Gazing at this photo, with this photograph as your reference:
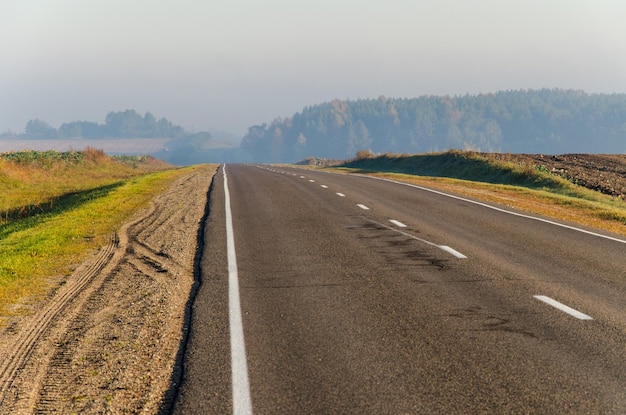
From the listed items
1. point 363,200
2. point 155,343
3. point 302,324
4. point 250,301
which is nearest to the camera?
point 155,343

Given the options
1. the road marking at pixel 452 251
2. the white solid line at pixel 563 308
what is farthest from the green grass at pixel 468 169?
the white solid line at pixel 563 308

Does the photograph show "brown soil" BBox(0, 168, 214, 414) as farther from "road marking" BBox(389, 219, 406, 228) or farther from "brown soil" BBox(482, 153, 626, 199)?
"brown soil" BBox(482, 153, 626, 199)

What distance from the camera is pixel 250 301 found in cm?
796

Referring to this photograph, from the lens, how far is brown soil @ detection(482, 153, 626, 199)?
108 ft

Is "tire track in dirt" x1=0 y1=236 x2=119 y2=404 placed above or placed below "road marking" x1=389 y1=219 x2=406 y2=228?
below

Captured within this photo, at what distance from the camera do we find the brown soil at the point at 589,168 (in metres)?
32.9

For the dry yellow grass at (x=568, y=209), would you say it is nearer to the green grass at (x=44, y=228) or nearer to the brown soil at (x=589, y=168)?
the brown soil at (x=589, y=168)

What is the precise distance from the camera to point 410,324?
692 centimetres

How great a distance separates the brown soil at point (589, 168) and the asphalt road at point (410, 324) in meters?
21.0

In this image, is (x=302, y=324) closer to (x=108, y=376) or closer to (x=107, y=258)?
(x=108, y=376)

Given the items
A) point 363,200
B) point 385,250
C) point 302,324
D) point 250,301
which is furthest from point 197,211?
point 302,324

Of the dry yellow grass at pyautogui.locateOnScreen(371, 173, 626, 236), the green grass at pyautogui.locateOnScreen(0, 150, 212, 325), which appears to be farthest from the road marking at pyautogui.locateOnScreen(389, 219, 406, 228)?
the green grass at pyautogui.locateOnScreen(0, 150, 212, 325)

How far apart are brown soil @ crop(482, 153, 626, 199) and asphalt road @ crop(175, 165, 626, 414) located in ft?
68.9

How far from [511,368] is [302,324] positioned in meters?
2.33
